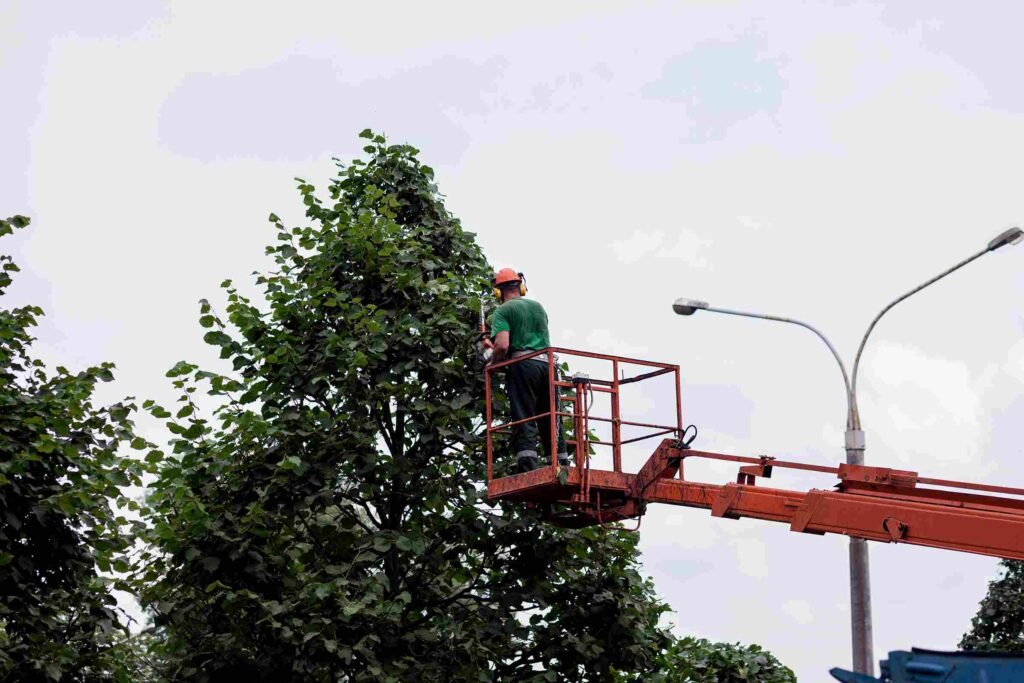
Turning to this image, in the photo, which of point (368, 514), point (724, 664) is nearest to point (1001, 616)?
point (724, 664)

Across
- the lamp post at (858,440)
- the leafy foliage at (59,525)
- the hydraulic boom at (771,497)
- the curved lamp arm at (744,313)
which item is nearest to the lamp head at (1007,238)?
the lamp post at (858,440)

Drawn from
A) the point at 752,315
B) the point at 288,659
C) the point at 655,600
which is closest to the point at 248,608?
the point at 288,659

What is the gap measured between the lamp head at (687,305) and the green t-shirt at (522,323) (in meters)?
5.35

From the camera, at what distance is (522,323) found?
15.0 meters

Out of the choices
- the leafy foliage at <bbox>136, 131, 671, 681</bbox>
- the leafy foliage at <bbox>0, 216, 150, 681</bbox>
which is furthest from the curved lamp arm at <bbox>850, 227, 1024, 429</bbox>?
the leafy foliage at <bbox>0, 216, 150, 681</bbox>

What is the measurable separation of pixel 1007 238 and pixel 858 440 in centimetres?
314

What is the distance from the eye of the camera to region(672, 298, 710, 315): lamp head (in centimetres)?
2002

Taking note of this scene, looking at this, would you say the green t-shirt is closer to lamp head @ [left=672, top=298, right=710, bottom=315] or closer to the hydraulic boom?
the hydraulic boom

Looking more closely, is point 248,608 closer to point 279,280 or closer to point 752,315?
point 279,280

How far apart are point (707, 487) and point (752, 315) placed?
267 inches

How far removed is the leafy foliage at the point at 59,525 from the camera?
1614 cm

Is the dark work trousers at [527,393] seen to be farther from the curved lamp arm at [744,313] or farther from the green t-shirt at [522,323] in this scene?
the curved lamp arm at [744,313]

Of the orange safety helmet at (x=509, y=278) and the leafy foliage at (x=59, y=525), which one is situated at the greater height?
the orange safety helmet at (x=509, y=278)

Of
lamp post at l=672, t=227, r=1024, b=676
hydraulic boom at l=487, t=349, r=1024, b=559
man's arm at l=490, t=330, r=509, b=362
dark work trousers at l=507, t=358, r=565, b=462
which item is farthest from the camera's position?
lamp post at l=672, t=227, r=1024, b=676
